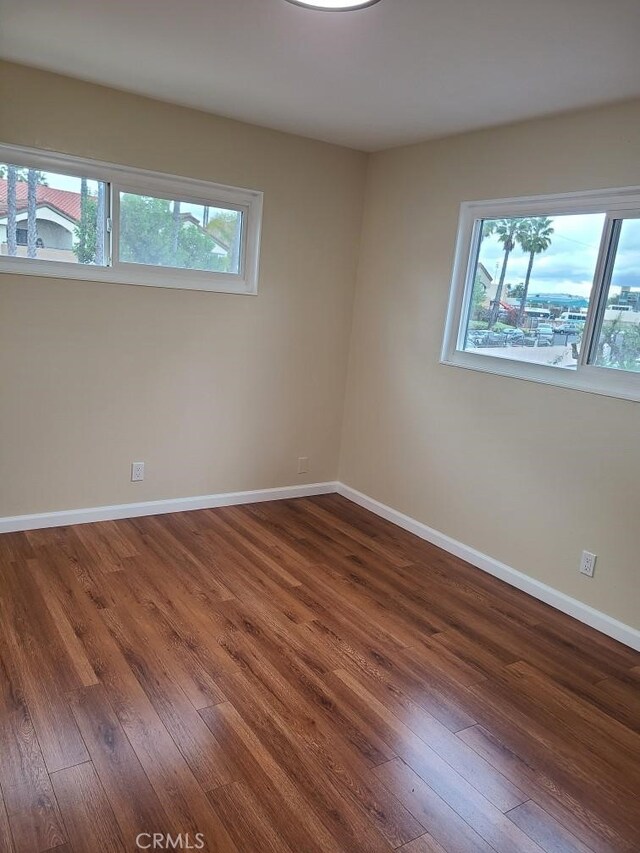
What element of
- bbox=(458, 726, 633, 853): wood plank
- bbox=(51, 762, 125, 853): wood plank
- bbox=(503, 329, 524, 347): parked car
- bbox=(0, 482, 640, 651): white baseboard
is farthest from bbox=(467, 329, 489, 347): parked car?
bbox=(51, 762, 125, 853): wood plank

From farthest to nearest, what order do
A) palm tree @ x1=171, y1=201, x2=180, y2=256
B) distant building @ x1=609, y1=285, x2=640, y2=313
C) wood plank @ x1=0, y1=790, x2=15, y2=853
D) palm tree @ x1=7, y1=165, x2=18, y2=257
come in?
palm tree @ x1=171, y1=201, x2=180, y2=256 < palm tree @ x1=7, y1=165, x2=18, y2=257 < distant building @ x1=609, y1=285, x2=640, y2=313 < wood plank @ x1=0, y1=790, x2=15, y2=853

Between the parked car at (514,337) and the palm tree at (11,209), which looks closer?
the palm tree at (11,209)

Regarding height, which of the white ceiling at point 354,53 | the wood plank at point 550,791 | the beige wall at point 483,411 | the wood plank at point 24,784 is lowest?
the wood plank at point 550,791

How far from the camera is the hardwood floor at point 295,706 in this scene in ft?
5.68

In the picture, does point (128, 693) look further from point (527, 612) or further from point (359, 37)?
point (359, 37)

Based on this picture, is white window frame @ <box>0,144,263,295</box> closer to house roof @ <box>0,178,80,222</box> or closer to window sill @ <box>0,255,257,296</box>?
window sill @ <box>0,255,257,296</box>

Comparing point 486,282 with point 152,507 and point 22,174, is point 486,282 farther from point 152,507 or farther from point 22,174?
point 22,174

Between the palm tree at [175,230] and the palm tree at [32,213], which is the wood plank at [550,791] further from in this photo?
the palm tree at [32,213]

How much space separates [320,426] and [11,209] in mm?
2394

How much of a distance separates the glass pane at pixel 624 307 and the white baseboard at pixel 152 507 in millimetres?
2346

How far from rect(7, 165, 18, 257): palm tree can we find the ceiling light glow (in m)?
1.91

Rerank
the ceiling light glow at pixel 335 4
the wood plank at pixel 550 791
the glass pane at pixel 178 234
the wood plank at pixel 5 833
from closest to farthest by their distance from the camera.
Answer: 1. the wood plank at pixel 5 833
2. the wood plank at pixel 550 791
3. the ceiling light glow at pixel 335 4
4. the glass pane at pixel 178 234

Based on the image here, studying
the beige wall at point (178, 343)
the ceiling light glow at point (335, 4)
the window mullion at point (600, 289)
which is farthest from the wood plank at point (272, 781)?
the ceiling light glow at point (335, 4)

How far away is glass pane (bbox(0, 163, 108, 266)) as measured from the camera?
312cm
